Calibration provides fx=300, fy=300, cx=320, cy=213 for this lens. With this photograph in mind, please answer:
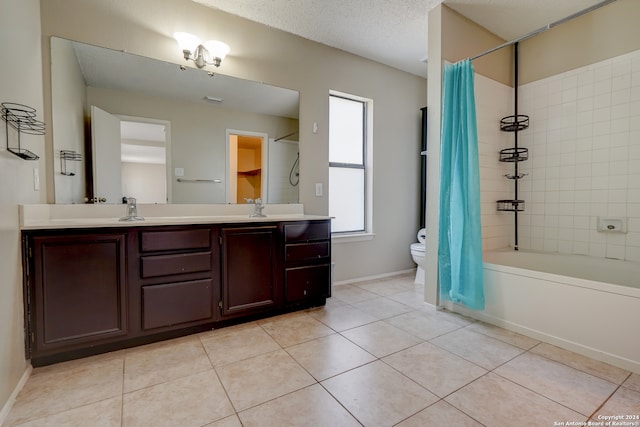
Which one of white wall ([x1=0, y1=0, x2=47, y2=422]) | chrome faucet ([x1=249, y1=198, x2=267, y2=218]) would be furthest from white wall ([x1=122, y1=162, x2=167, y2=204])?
chrome faucet ([x1=249, y1=198, x2=267, y2=218])

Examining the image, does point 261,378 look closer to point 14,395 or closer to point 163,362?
point 163,362

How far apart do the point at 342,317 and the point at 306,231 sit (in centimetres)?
76

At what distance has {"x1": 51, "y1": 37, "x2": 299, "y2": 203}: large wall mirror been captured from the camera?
80.2 inches

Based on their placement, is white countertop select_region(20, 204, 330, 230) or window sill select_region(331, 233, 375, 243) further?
window sill select_region(331, 233, 375, 243)

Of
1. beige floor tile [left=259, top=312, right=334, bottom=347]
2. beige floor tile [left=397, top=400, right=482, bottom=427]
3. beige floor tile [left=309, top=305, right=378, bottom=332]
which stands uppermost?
beige floor tile [left=309, top=305, right=378, bottom=332]

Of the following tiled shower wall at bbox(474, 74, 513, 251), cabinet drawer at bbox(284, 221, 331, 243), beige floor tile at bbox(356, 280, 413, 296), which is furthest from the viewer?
beige floor tile at bbox(356, 280, 413, 296)

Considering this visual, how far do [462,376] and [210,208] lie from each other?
2137 mm

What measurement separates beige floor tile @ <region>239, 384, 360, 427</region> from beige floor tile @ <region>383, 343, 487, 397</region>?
18.8 inches

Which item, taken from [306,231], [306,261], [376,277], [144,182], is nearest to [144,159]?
[144,182]

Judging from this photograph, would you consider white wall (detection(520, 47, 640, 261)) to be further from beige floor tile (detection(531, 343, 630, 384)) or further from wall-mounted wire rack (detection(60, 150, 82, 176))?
wall-mounted wire rack (detection(60, 150, 82, 176))

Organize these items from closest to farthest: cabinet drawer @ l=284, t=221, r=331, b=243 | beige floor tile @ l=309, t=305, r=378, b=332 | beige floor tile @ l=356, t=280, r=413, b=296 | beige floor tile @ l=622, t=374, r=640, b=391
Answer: beige floor tile @ l=622, t=374, r=640, b=391 → beige floor tile @ l=309, t=305, r=378, b=332 → cabinet drawer @ l=284, t=221, r=331, b=243 → beige floor tile @ l=356, t=280, r=413, b=296

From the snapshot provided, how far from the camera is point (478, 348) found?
1912 mm

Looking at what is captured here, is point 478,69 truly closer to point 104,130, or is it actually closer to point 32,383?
point 104,130

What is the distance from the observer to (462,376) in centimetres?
160
